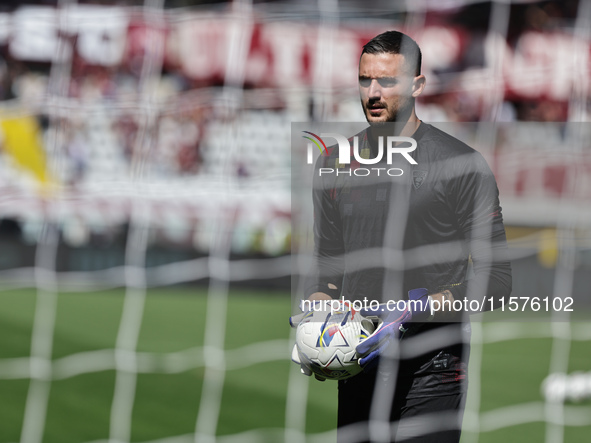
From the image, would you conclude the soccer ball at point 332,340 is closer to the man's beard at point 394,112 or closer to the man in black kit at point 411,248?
the man in black kit at point 411,248

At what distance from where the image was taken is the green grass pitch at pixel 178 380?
12.6ft

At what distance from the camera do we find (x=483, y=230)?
198cm

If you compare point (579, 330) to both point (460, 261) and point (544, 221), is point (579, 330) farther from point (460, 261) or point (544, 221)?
point (460, 261)

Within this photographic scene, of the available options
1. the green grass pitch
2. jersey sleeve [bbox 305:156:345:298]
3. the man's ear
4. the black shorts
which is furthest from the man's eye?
the green grass pitch

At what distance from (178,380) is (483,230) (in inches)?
123

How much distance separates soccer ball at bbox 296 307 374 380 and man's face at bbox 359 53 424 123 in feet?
1.82

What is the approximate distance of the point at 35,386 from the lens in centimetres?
457

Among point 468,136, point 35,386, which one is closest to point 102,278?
point 35,386

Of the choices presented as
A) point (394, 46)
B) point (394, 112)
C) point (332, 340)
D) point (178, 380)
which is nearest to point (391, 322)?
point (332, 340)

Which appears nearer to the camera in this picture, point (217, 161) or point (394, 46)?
point (394, 46)

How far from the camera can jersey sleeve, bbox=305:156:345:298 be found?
2170 millimetres

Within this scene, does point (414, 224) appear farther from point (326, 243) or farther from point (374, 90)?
point (374, 90)

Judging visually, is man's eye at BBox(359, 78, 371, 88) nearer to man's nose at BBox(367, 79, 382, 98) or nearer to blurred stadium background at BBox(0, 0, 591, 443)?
man's nose at BBox(367, 79, 382, 98)

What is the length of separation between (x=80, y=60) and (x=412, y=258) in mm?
7721
